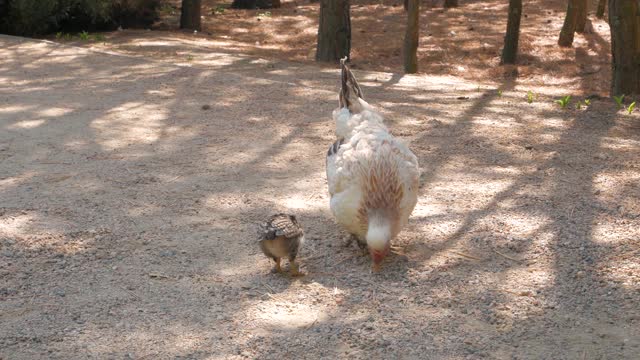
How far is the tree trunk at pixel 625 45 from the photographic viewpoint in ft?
30.5

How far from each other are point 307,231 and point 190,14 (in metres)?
13.7

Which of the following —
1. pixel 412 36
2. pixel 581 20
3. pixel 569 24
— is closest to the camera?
pixel 412 36

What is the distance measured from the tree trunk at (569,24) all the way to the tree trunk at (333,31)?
15.9 feet

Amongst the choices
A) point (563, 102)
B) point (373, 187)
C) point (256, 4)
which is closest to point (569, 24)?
point (563, 102)

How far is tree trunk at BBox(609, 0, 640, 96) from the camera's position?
30.5 feet

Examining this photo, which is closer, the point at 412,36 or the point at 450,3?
the point at 412,36

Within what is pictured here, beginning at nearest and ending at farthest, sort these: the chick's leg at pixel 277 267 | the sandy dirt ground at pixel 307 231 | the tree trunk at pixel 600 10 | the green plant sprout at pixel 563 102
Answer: the sandy dirt ground at pixel 307 231 < the chick's leg at pixel 277 267 < the green plant sprout at pixel 563 102 < the tree trunk at pixel 600 10

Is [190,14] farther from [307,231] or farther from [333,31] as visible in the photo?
[307,231]

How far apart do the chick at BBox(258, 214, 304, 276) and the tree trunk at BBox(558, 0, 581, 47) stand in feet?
39.4

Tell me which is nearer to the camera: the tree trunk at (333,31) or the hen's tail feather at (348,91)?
the hen's tail feather at (348,91)

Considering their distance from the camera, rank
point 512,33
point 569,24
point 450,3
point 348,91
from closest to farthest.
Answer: point 348,91 → point 512,33 → point 569,24 → point 450,3

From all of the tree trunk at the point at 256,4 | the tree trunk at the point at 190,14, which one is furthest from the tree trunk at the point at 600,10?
the tree trunk at the point at 190,14

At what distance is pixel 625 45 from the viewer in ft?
30.7

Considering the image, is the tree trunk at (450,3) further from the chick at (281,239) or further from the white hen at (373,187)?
the chick at (281,239)
